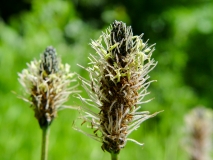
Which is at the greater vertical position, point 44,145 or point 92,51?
point 92,51

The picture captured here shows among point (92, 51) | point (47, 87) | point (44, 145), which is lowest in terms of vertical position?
point (44, 145)

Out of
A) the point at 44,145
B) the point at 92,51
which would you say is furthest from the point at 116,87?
the point at 92,51

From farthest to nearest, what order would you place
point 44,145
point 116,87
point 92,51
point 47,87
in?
point 92,51 < point 47,87 < point 44,145 < point 116,87

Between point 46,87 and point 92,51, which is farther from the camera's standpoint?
point 92,51

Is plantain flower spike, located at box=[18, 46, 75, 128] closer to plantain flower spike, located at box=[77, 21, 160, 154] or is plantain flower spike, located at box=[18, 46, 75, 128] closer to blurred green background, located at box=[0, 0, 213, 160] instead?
plantain flower spike, located at box=[77, 21, 160, 154]

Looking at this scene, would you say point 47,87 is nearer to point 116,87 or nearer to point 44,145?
point 44,145

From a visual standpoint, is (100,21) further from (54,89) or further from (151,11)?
(54,89)

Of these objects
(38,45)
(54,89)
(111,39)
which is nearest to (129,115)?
(111,39)
